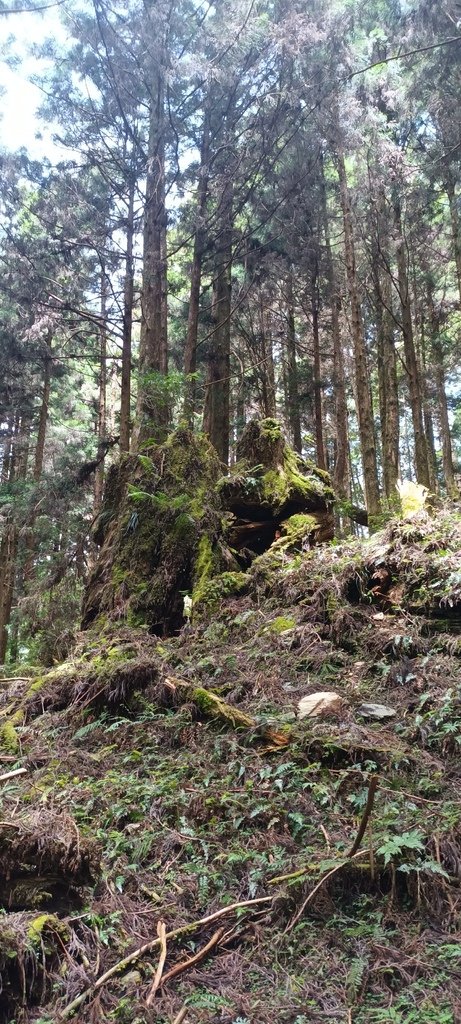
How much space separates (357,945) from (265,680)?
2585 millimetres

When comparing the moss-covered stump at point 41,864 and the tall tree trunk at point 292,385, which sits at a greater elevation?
the tall tree trunk at point 292,385

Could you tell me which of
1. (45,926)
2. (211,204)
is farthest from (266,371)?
(45,926)

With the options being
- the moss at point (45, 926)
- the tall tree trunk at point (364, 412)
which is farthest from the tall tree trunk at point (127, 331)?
the moss at point (45, 926)

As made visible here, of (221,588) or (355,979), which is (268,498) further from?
(355,979)

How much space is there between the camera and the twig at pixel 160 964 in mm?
2363

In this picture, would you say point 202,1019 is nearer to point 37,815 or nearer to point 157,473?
point 37,815

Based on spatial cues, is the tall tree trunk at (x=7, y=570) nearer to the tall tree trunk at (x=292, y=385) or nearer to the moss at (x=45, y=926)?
the tall tree trunk at (x=292, y=385)

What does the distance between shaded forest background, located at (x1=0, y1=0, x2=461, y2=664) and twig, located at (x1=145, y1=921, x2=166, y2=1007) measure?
4660mm

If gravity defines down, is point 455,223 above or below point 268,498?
above

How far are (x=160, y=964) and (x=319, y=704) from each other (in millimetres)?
2277

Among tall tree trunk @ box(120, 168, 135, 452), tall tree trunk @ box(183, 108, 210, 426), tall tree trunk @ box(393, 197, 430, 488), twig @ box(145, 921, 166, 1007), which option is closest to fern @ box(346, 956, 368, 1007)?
twig @ box(145, 921, 166, 1007)

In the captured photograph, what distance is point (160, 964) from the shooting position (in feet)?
8.24

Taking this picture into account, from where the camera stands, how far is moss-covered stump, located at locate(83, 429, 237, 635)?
23.6ft

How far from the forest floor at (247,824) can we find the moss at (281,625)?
0.25 feet
